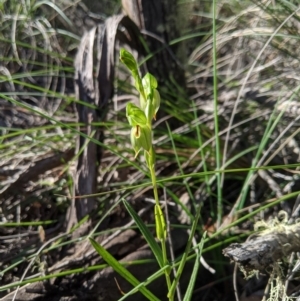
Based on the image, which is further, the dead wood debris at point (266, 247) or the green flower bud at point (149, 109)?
the dead wood debris at point (266, 247)

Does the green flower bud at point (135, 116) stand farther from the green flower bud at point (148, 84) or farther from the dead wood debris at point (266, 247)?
the dead wood debris at point (266, 247)

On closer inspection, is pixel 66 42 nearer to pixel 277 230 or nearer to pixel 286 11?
pixel 286 11

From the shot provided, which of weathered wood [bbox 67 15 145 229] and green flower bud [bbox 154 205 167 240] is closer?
green flower bud [bbox 154 205 167 240]

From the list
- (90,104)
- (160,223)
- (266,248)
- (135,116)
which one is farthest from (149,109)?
(90,104)

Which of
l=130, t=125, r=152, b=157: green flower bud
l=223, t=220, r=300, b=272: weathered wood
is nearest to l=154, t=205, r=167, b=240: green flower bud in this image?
l=130, t=125, r=152, b=157: green flower bud

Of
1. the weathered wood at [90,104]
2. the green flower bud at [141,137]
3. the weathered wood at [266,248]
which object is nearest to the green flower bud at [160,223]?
the green flower bud at [141,137]

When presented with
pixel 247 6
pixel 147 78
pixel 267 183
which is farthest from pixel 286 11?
pixel 147 78

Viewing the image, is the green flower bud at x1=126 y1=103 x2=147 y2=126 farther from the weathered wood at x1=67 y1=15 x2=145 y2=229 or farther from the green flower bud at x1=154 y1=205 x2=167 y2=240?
the weathered wood at x1=67 y1=15 x2=145 y2=229

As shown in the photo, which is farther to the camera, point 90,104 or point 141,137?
point 90,104

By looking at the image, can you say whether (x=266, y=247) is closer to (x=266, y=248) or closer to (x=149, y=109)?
(x=266, y=248)
